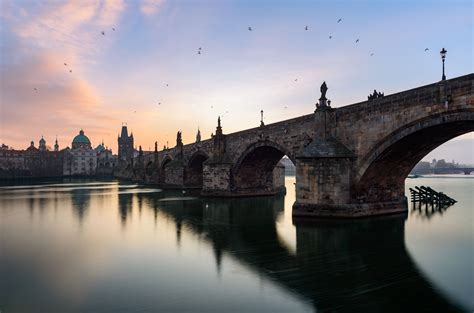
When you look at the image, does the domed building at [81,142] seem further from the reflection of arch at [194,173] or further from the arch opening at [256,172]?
the arch opening at [256,172]

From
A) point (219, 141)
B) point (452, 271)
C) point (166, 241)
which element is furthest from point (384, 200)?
point (219, 141)

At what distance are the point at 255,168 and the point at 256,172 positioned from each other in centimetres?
73

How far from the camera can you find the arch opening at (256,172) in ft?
110

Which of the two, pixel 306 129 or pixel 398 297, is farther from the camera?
pixel 306 129

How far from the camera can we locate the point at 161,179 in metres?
63.5

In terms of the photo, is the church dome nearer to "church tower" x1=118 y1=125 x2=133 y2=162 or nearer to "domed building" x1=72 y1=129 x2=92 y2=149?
"domed building" x1=72 y1=129 x2=92 y2=149

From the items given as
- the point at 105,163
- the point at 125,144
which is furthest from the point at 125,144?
the point at 105,163

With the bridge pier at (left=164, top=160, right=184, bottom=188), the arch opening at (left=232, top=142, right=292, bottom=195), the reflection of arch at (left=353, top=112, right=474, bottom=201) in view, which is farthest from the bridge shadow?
the bridge pier at (left=164, top=160, right=184, bottom=188)

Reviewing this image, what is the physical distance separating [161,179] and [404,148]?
166ft

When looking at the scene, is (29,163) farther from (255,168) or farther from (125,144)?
(255,168)

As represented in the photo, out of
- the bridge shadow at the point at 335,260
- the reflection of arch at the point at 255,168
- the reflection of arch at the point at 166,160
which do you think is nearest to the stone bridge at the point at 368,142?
the bridge shadow at the point at 335,260

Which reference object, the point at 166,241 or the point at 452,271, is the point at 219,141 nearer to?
the point at 166,241

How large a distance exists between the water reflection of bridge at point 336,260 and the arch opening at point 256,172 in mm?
11141

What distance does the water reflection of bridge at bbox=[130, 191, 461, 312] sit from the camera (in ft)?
28.1
